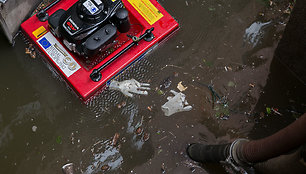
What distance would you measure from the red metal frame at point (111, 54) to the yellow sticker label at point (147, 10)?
22 millimetres

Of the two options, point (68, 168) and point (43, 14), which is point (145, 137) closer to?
point (68, 168)

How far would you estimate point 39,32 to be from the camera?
8.39 feet

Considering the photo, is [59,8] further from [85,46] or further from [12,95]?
[12,95]

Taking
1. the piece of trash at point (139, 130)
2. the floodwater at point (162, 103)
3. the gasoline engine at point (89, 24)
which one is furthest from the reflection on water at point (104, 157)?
the gasoline engine at point (89, 24)

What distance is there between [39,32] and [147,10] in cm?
79

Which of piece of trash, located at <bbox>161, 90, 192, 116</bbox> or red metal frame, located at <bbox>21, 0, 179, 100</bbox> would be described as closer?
red metal frame, located at <bbox>21, 0, 179, 100</bbox>

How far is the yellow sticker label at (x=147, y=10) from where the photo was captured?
2649mm

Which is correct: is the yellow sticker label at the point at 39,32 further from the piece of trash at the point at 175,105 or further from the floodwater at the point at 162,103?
the piece of trash at the point at 175,105

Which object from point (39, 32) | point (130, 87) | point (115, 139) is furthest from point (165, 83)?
point (39, 32)

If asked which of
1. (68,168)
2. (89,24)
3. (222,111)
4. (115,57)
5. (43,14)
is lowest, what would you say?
(222,111)

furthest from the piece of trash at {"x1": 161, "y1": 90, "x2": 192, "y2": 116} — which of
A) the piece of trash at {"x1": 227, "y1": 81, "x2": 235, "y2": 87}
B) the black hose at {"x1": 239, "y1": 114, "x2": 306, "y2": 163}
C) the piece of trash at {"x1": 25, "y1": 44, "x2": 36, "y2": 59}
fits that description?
the piece of trash at {"x1": 25, "y1": 44, "x2": 36, "y2": 59}

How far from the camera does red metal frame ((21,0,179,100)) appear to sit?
8.11 feet

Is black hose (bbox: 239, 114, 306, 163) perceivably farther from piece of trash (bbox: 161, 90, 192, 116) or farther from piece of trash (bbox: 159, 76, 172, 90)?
piece of trash (bbox: 159, 76, 172, 90)

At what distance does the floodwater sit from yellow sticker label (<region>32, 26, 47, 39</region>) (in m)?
0.16
